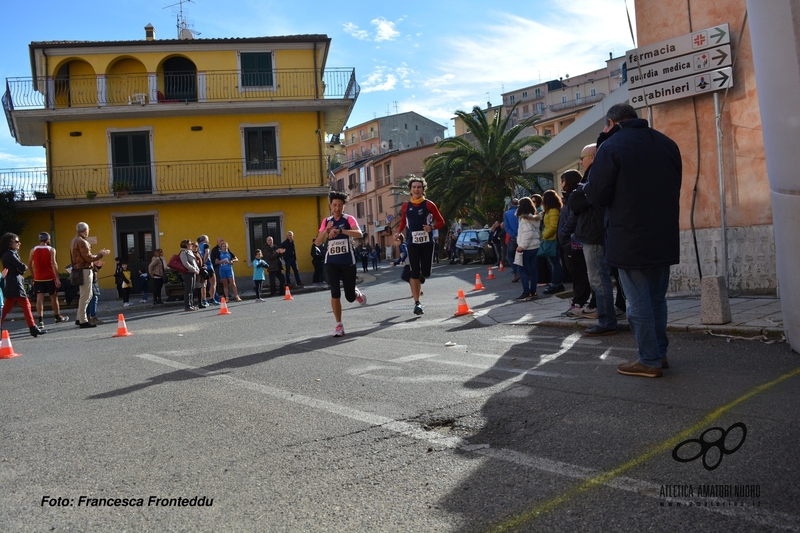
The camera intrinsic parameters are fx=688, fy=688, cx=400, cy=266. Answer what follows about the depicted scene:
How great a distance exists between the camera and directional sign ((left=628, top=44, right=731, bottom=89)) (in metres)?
9.40

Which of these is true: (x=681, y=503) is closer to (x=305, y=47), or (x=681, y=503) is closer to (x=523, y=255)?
(x=523, y=255)

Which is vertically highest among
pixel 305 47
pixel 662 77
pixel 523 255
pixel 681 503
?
pixel 305 47

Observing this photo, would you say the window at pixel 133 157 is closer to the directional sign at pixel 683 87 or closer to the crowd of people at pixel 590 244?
the crowd of people at pixel 590 244

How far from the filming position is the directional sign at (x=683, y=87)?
9.41 meters

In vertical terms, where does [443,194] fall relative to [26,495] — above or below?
above

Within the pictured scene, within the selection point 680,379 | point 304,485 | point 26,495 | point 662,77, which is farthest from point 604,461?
point 662,77

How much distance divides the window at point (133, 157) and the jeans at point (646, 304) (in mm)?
27983

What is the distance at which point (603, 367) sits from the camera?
19.1 ft

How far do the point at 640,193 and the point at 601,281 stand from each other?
234 cm

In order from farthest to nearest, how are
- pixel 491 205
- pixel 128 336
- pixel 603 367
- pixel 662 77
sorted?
pixel 491 205
pixel 128 336
pixel 662 77
pixel 603 367

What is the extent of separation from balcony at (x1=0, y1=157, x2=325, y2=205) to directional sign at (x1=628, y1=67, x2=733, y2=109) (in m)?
21.2

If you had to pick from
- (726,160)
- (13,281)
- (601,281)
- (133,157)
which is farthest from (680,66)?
(133,157)

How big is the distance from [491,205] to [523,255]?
86.3 ft

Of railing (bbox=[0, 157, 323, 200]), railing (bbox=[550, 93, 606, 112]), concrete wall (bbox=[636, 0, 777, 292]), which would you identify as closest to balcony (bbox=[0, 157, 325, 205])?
railing (bbox=[0, 157, 323, 200])
